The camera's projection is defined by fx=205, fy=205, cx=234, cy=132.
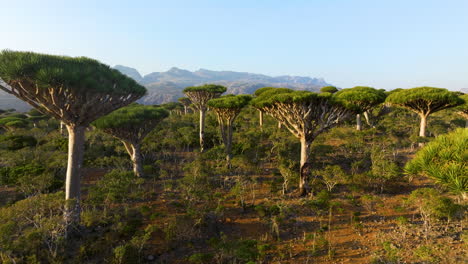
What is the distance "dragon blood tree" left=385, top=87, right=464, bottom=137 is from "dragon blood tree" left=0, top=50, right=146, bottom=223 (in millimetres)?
21866

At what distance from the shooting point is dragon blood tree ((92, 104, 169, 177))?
13.5 metres

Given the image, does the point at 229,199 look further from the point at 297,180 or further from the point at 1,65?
the point at 1,65

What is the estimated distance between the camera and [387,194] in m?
12.1

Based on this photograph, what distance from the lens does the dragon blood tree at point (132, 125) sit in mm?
13477

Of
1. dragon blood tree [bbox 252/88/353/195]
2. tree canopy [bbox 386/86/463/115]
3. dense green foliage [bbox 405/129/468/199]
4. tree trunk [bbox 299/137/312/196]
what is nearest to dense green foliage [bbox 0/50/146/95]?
dragon blood tree [bbox 252/88/353/195]

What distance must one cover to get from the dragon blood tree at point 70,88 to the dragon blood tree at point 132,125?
4.26m

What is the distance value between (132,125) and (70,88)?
6.96 meters

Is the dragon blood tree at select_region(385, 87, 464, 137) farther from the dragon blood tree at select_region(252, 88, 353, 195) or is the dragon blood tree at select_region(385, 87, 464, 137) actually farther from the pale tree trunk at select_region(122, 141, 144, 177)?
the pale tree trunk at select_region(122, 141, 144, 177)

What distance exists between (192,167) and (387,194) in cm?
1202

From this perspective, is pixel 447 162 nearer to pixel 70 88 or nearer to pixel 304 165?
pixel 304 165

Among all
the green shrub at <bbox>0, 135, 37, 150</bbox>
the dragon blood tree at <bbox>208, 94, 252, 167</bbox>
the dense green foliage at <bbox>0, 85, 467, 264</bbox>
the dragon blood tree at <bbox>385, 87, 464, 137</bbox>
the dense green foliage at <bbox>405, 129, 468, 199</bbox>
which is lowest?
the dense green foliage at <bbox>0, 85, 467, 264</bbox>

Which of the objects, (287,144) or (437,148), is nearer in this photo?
(437,148)

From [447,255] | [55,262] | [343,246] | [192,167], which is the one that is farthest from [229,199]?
[447,255]

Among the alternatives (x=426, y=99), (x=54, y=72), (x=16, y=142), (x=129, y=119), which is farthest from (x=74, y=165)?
(x=426, y=99)
